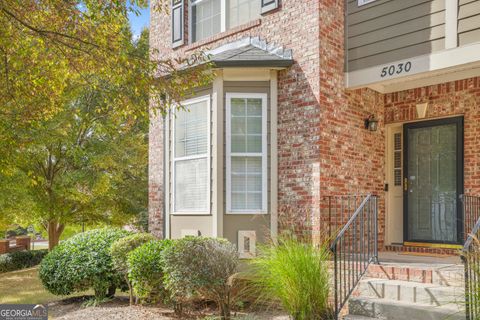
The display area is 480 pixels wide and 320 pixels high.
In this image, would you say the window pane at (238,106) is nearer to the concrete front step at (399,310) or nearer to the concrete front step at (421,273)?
the concrete front step at (421,273)

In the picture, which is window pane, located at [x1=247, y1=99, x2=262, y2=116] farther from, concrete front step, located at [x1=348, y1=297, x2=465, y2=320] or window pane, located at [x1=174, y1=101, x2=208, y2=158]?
concrete front step, located at [x1=348, y1=297, x2=465, y2=320]

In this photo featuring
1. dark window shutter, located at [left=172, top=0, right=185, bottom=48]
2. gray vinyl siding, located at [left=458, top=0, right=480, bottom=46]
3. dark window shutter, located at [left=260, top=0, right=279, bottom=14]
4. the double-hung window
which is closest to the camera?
gray vinyl siding, located at [left=458, top=0, right=480, bottom=46]

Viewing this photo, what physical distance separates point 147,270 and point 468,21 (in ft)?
17.3

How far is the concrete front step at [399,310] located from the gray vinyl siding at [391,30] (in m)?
3.43

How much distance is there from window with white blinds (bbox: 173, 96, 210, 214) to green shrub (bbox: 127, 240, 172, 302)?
1.35 metres

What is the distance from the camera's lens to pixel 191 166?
7.71 m

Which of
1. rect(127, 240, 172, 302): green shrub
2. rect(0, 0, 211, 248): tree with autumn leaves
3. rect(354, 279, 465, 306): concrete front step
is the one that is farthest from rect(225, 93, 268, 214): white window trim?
rect(354, 279, 465, 306): concrete front step

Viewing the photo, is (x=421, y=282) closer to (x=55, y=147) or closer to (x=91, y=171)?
(x=91, y=171)

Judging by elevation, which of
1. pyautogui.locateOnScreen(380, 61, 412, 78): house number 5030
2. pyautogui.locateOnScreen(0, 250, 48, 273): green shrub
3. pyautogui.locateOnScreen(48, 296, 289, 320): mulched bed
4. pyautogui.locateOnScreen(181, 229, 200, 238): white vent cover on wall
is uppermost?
pyautogui.locateOnScreen(380, 61, 412, 78): house number 5030

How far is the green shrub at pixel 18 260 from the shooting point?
1389cm

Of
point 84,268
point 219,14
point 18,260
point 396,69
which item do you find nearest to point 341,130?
point 396,69

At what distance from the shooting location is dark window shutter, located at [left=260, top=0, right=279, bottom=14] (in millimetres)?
7426

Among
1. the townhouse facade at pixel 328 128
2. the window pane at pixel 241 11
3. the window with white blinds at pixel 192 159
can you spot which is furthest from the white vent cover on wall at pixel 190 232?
the window pane at pixel 241 11

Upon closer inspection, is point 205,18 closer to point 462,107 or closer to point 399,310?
point 462,107
